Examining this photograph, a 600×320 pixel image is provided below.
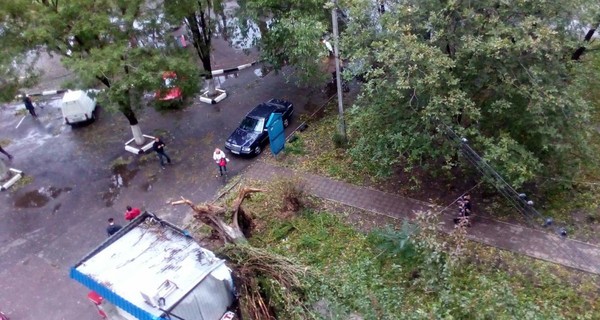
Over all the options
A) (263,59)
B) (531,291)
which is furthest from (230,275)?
(263,59)

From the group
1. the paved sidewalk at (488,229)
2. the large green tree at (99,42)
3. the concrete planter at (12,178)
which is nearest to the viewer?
the paved sidewalk at (488,229)

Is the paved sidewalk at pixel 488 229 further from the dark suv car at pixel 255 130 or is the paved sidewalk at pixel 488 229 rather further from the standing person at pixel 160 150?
the standing person at pixel 160 150

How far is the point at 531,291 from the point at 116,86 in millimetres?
12643

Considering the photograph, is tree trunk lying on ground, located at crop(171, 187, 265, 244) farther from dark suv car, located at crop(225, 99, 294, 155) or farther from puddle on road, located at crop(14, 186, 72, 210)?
puddle on road, located at crop(14, 186, 72, 210)

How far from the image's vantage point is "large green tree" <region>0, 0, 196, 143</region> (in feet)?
49.4

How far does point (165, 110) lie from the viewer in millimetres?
19797

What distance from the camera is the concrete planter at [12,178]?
Result: 1781 cm

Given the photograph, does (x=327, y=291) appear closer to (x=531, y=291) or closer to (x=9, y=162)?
(x=531, y=291)

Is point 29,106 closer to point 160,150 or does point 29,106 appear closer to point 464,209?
point 160,150

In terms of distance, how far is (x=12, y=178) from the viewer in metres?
18.0

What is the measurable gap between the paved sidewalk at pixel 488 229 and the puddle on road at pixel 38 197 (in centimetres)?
701

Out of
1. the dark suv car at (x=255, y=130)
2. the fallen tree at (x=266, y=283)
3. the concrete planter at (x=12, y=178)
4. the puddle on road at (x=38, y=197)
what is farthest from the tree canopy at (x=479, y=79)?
the concrete planter at (x=12, y=178)

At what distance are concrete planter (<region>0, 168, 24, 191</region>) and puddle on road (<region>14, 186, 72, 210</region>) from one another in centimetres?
88

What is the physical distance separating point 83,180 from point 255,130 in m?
6.16
